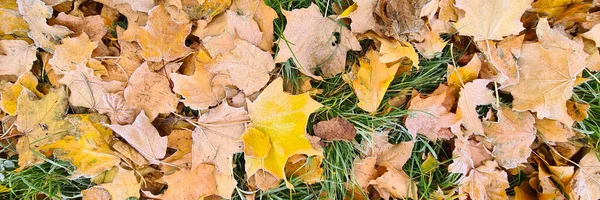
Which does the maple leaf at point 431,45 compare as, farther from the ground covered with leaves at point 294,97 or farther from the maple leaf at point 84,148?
the maple leaf at point 84,148

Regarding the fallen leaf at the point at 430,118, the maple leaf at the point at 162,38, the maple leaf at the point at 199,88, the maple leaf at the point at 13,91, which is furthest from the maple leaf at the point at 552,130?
the maple leaf at the point at 13,91

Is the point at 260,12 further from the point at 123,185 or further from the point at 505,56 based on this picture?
the point at 505,56

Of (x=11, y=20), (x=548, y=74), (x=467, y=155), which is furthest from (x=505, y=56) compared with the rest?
(x=11, y=20)

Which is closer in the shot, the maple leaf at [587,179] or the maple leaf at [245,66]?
the maple leaf at [245,66]

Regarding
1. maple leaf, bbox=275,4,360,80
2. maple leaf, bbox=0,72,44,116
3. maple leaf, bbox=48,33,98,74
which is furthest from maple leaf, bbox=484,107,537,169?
maple leaf, bbox=0,72,44,116

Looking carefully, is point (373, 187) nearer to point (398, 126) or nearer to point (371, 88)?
point (398, 126)

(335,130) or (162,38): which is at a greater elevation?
(162,38)
